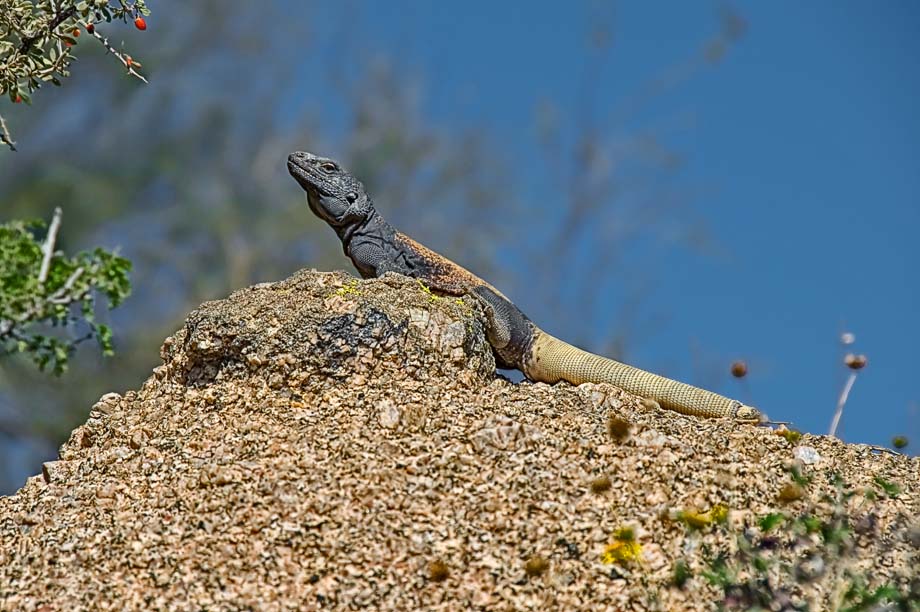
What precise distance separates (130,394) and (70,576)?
2.12 meters

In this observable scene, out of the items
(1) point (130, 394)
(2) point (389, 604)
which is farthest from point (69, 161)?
(2) point (389, 604)

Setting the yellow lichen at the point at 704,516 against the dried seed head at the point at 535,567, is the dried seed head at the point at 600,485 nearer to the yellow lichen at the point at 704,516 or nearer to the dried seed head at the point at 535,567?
the yellow lichen at the point at 704,516

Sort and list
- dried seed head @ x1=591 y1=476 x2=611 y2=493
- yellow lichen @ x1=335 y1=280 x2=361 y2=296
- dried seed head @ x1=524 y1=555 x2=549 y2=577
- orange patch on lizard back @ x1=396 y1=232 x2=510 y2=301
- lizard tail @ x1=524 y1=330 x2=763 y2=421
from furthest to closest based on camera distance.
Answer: orange patch on lizard back @ x1=396 y1=232 x2=510 y2=301
lizard tail @ x1=524 y1=330 x2=763 y2=421
yellow lichen @ x1=335 y1=280 x2=361 y2=296
dried seed head @ x1=591 y1=476 x2=611 y2=493
dried seed head @ x1=524 y1=555 x2=549 y2=577

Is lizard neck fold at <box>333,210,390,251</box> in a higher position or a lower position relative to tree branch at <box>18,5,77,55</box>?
higher

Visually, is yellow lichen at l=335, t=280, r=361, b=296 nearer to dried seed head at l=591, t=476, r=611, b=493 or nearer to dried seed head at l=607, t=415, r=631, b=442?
dried seed head at l=607, t=415, r=631, b=442

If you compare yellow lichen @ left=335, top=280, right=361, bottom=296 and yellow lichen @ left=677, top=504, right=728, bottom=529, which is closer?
yellow lichen @ left=677, top=504, right=728, bottom=529

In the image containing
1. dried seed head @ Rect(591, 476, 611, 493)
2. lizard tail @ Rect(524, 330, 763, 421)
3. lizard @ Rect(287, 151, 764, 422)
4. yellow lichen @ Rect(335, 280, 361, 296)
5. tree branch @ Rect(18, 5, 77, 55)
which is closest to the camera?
dried seed head @ Rect(591, 476, 611, 493)

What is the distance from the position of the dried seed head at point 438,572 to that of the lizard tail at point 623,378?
2.78 meters

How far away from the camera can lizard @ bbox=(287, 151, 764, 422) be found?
7.62m

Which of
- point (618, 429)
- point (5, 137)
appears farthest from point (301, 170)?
point (618, 429)

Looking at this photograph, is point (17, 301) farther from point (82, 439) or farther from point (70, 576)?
point (70, 576)

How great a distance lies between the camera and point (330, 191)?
28.8 feet

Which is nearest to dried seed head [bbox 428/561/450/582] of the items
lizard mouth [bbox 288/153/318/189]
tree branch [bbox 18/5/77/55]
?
tree branch [bbox 18/5/77/55]

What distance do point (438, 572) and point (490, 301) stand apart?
3.32m
